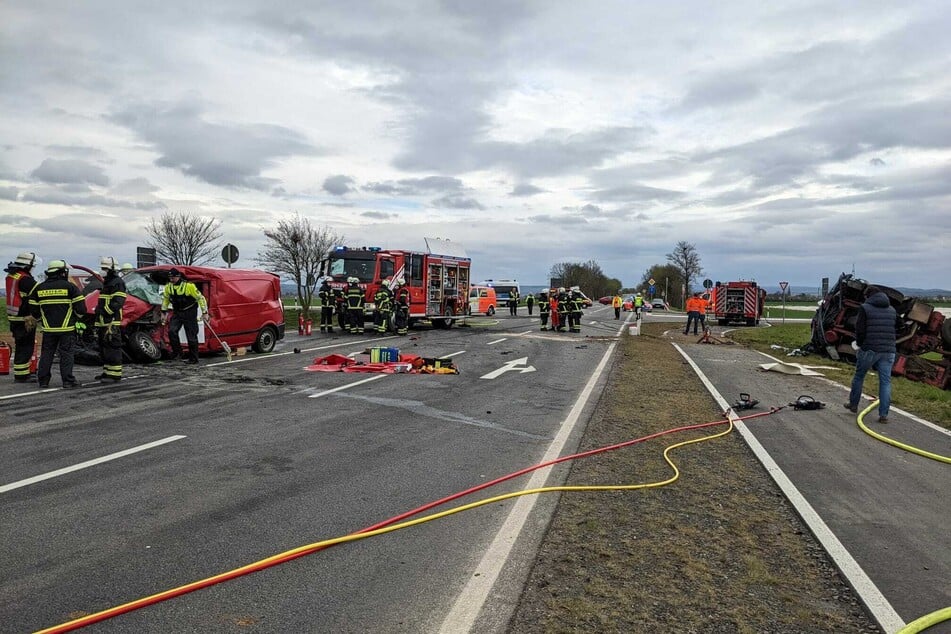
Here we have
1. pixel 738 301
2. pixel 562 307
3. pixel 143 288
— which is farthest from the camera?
pixel 738 301

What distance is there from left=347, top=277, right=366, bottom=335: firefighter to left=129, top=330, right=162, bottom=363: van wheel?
9.32 metres

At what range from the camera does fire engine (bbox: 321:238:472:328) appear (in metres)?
24.4

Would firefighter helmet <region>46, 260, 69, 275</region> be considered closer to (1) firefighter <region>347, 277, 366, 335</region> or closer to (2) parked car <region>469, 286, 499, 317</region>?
(1) firefighter <region>347, 277, 366, 335</region>

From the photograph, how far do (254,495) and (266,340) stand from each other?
1150 cm

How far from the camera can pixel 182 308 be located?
519 inches

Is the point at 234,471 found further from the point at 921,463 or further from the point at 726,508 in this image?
the point at 921,463

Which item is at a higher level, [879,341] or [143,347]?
[879,341]

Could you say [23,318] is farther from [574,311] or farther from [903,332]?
[574,311]

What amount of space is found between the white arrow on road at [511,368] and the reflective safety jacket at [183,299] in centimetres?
575

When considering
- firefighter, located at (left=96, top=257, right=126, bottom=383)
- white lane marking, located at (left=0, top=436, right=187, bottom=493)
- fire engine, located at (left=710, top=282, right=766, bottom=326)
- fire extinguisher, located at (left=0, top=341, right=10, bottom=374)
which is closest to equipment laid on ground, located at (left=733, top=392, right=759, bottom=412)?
white lane marking, located at (left=0, top=436, right=187, bottom=493)

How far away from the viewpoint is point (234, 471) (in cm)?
588

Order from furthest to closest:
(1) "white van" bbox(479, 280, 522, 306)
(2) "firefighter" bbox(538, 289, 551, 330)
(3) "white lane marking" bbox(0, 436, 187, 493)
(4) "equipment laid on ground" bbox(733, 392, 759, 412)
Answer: (1) "white van" bbox(479, 280, 522, 306) < (2) "firefighter" bbox(538, 289, 551, 330) < (4) "equipment laid on ground" bbox(733, 392, 759, 412) < (3) "white lane marking" bbox(0, 436, 187, 493)

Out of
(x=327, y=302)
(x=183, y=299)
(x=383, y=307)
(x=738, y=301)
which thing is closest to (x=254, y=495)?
(x=183, y=299)

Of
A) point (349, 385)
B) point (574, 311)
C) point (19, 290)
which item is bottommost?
point (349, 385)
